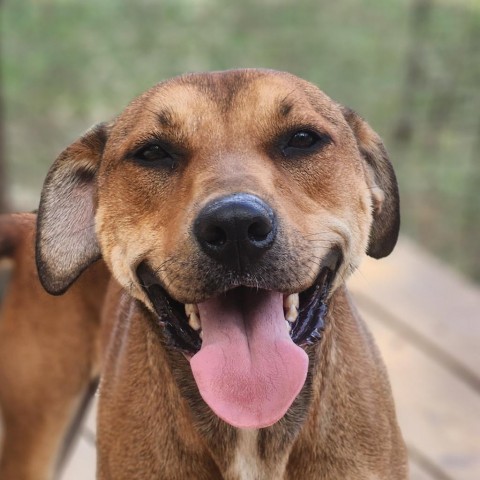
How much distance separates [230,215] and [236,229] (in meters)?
0.04

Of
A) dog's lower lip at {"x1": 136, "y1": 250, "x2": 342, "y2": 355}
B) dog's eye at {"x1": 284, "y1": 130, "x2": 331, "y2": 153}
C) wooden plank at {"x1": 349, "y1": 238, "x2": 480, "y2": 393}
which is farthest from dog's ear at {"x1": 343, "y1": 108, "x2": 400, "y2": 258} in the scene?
wooden plank at {"x1": 349, "y1": 238, "x2": 480, "y2": 393}

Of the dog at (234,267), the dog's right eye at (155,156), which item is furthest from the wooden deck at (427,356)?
the dog's right eye at (155,156)

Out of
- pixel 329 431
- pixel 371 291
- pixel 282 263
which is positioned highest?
pixel 282 263

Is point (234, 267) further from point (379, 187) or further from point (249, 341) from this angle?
point (379, 187)

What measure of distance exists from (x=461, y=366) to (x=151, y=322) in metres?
2.40

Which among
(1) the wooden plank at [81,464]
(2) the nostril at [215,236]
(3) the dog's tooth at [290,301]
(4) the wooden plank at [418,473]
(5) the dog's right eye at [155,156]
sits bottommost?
(1) the wooden plank at [81,464]

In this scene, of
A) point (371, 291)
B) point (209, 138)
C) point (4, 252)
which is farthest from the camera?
point (371, 291)

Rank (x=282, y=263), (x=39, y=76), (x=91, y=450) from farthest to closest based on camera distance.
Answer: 1. (x=39, y=76)
2. (x=91, y=450)
3. (x=282, y=263)

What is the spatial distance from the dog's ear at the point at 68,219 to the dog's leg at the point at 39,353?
0.56m

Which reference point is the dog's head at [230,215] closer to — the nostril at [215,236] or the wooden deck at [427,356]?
the nostril at [215,236]

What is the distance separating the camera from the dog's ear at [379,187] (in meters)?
3.18

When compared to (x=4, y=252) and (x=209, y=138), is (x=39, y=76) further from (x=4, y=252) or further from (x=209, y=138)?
(x=209, y=138)

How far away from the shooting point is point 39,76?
8.50 m

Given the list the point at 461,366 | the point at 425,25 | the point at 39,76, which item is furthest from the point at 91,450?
the point at 425,25
